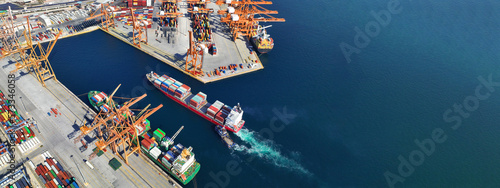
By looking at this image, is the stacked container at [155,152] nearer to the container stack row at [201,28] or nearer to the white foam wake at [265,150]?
the white foam wake at [265,150]

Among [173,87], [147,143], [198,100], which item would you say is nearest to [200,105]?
[198,100]

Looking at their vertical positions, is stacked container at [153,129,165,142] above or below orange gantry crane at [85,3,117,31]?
below

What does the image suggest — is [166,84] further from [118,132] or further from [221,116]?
[118,132]

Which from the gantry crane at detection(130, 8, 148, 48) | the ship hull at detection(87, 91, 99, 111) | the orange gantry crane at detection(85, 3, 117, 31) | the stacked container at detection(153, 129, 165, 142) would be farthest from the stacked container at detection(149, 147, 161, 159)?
the orange gantry crane at detection(85, 3, 117, 31)

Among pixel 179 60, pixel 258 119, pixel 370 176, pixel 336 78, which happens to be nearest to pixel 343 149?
pixel 370 176

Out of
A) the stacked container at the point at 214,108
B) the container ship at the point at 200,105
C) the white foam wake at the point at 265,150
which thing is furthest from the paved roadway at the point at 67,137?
the white foam wake at the point at 265,150

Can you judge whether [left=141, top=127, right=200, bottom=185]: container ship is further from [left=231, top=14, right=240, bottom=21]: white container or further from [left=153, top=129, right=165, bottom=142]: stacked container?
[left=231, top=14, right=240, bottom=21]: white container
